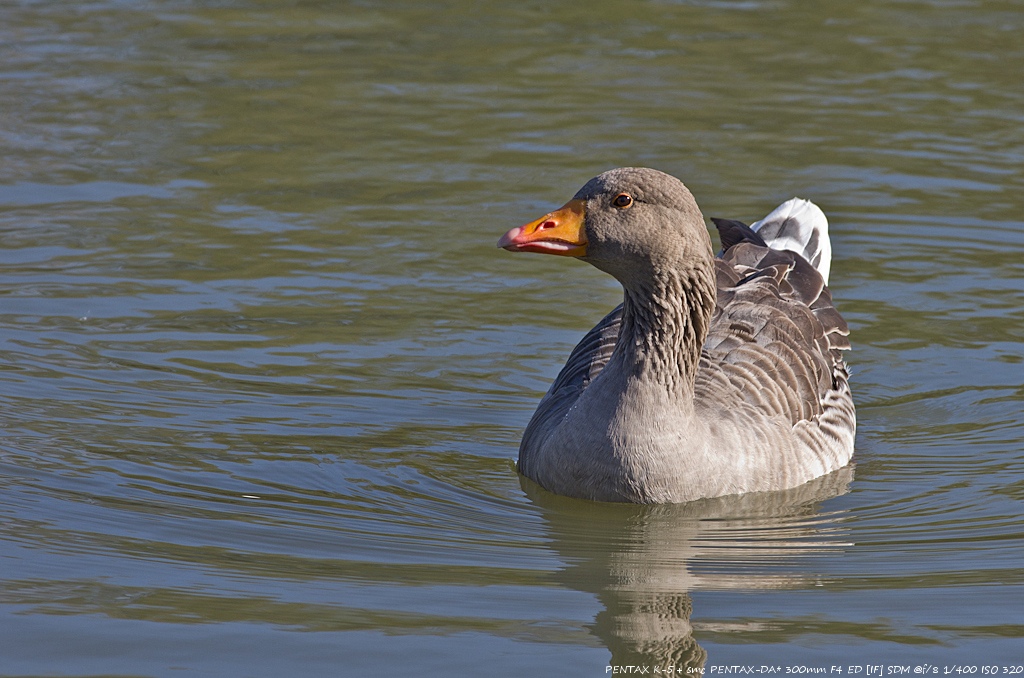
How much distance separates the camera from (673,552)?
8242mm

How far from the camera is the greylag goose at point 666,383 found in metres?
8.48

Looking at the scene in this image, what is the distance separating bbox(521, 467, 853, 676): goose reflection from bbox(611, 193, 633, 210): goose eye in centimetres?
165

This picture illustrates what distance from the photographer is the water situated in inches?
285

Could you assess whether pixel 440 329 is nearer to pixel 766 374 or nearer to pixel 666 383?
pixel 766 374

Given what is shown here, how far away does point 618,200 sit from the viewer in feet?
27.7

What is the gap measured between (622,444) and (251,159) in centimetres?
765

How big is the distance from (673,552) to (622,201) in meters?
1.85

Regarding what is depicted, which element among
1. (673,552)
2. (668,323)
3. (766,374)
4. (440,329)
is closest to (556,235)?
(668,323)

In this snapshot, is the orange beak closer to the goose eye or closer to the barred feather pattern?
the goose eye

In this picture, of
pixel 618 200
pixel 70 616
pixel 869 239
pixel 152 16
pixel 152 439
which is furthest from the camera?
pixel 152 16

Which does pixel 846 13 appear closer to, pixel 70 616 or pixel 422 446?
pixel 422 446

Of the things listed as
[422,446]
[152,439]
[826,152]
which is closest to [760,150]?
[826,152]

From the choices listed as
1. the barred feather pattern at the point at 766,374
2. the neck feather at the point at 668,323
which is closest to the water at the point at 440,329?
the barred feather pattern at the point at 766,374

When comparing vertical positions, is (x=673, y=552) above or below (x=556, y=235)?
below
